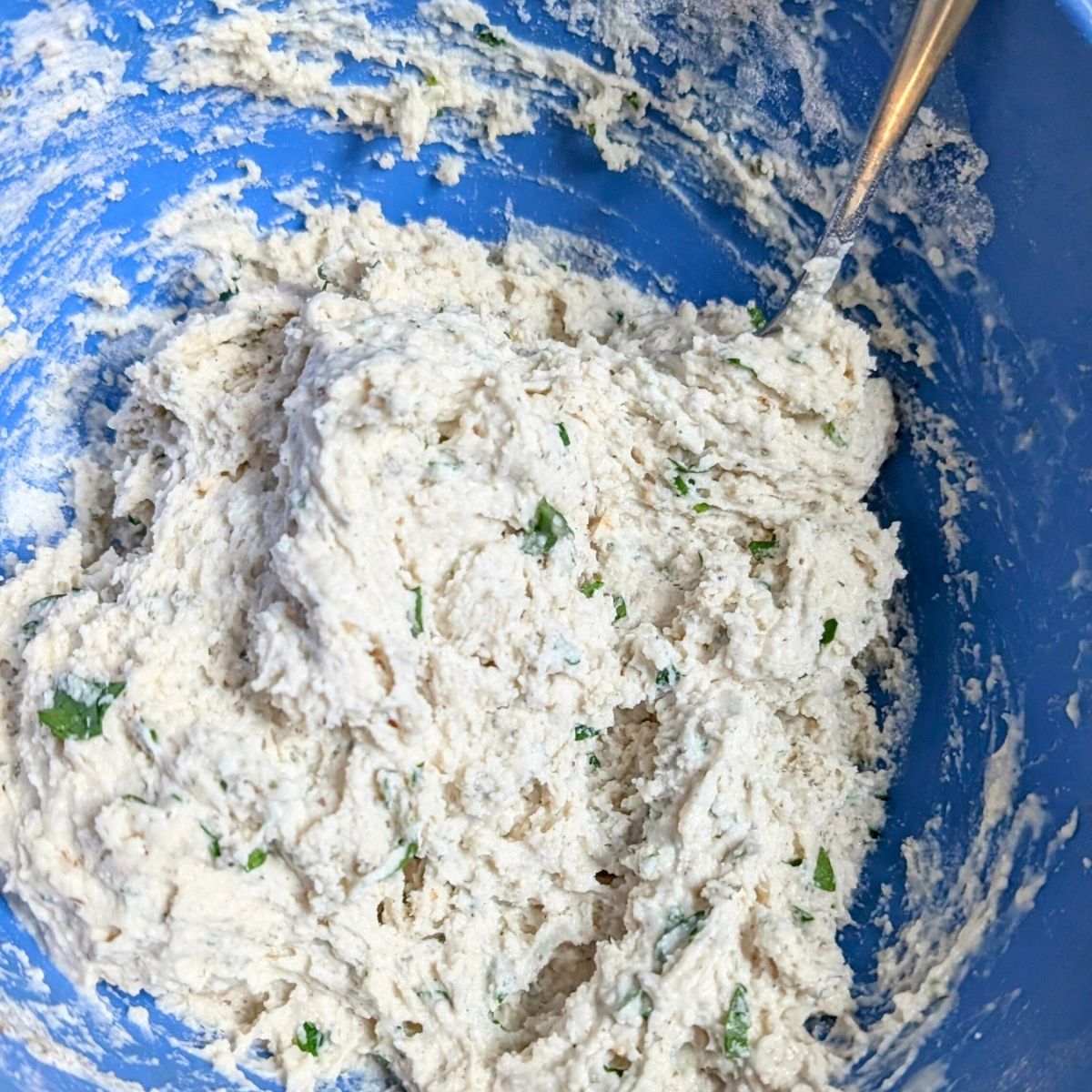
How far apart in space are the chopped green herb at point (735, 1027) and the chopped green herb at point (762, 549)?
791 millimetres

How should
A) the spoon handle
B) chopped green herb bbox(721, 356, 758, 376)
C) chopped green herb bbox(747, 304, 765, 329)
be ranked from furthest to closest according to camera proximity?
chopped green herb bbox(747, 304, 765, 329) < chopped green herb bbox(721, 356, 758, 376) < the spoon handle

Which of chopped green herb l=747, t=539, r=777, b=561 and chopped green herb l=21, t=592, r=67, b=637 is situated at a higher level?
chopped green herb l=747, t=539, r=777, b=561

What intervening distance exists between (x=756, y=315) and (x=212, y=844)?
1.46 meters

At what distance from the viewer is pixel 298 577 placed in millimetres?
1709

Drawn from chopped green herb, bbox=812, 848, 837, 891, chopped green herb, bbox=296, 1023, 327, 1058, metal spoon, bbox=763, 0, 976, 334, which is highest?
metal spoon, bbox=763, 0, 976, 334

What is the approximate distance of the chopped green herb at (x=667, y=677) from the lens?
1.94 m

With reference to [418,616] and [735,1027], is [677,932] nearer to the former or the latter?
[735,1027]

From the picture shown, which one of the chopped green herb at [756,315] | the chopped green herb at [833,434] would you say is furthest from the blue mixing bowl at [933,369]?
the chopped green herb at [833,434]

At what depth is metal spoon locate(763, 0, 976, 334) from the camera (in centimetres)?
160

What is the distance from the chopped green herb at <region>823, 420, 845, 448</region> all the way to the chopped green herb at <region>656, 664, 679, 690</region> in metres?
0.53

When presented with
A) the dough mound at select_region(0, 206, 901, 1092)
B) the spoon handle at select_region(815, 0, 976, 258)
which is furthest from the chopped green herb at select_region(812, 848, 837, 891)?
the spoon handle at select_region(815, 0, 976, 258)

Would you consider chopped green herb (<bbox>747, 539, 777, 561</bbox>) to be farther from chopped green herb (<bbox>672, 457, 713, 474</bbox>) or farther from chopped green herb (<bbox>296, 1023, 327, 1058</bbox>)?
chopped green herb (<bbox>296, 1023, 327, 1058</bbox>)

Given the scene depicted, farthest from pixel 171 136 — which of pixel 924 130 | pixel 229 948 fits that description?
Answer: pixel 229 948

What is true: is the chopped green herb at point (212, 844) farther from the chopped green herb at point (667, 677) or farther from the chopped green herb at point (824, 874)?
the chopped green herb at point (824, 874)
